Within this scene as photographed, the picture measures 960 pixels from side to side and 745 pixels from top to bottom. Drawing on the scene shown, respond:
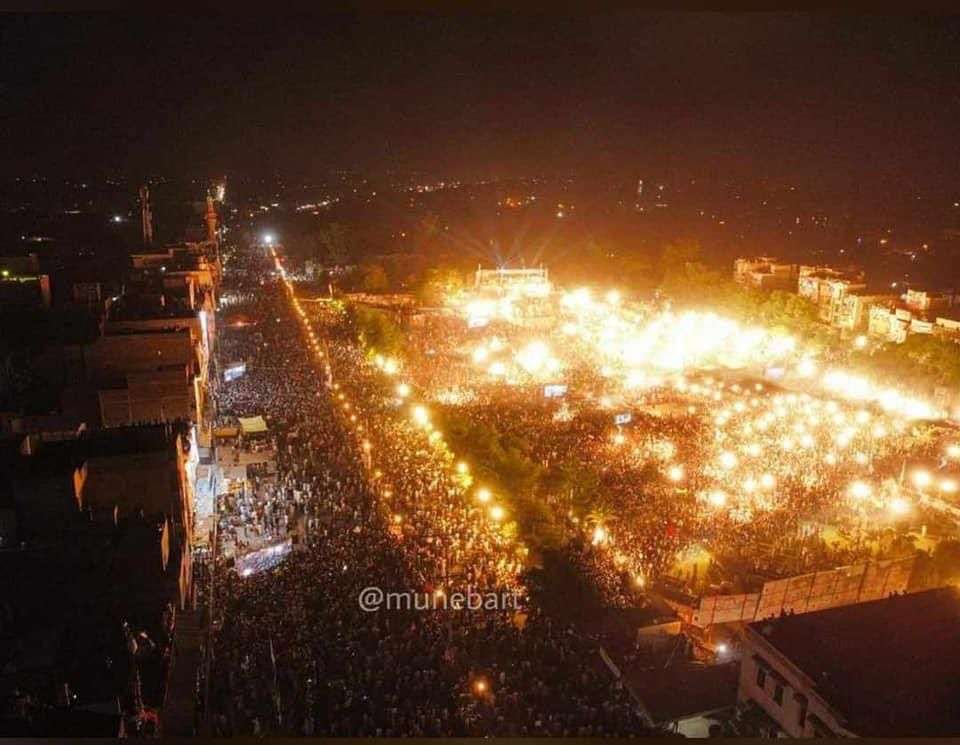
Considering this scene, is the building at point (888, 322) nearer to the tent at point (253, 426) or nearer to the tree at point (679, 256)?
the tree at point (679, 256)

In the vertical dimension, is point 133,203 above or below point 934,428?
above

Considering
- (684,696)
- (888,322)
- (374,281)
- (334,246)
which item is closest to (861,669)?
(684,696)

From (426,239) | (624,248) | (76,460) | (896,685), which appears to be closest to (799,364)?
(896,685)

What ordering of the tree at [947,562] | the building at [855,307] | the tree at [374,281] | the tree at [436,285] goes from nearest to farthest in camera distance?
the tree at [947,562] → the building at [855,307] → the tree at [436,285] → the tree at [374,281]

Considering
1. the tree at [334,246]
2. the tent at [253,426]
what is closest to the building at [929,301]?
the tent at [253,426]

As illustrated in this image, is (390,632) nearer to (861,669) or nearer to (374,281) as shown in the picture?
(861,669)

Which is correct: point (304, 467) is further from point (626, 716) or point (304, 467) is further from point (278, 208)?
point (278, 208)
